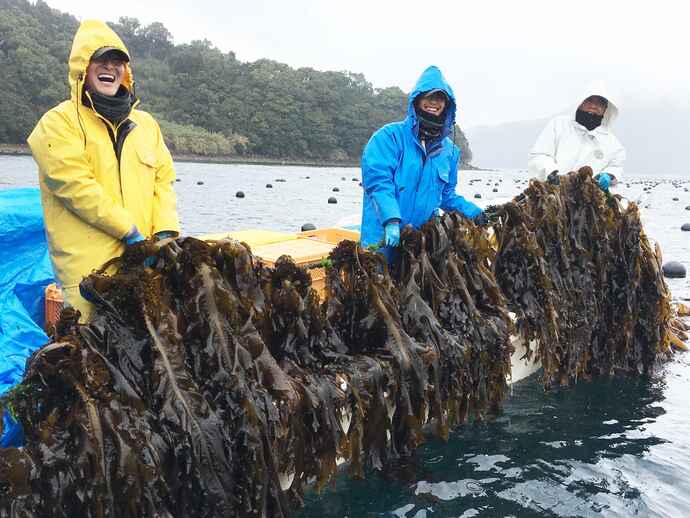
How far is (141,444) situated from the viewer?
2410 mm

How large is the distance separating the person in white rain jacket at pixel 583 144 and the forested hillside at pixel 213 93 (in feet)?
242

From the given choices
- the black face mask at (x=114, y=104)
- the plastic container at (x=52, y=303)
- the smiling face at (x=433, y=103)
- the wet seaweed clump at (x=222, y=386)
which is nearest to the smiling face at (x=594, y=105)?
the smiling face at (x=433, y=103)

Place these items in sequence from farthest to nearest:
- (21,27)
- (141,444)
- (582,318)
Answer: (21,27)
(582,318)
(141,444)

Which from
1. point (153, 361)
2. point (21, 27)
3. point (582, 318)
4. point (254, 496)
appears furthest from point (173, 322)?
point (21, 27)

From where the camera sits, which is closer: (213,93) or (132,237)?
(132,237)

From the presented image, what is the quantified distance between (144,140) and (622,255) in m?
5.13

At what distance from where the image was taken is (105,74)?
124 inches

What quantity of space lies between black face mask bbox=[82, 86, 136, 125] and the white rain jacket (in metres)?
5.02

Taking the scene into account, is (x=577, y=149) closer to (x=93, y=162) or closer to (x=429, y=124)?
(x=429, y=124)

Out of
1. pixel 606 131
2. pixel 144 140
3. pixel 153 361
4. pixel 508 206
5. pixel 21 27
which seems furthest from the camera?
pixel 21 27

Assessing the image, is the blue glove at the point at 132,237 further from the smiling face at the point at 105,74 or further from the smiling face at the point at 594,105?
the smiling face at the point at 594,105

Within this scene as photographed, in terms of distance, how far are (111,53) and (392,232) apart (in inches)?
86.4

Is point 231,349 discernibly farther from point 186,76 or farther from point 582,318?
point 186,76

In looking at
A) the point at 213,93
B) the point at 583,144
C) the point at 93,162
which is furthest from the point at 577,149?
the point at 213,93
